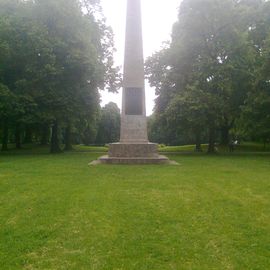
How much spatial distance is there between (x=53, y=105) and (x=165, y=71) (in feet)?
34.9

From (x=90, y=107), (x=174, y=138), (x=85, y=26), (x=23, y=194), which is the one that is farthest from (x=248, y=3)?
(x=174, y=138)

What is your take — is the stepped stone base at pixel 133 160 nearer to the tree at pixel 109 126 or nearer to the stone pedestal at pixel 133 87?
the stone pedestal at pixel 133 87

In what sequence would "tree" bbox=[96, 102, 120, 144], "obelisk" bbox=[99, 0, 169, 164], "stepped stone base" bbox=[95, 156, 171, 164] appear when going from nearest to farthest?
"stepped stone base" bbox=[95, 156, 171, 164] → "obelisk" bbox=[99, 0, 169, 164] → "tree" bbox=[96, 102, 120, 144]

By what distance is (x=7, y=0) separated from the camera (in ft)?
91.9

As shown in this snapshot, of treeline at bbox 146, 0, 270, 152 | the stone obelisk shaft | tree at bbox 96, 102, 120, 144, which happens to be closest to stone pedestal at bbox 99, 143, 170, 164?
the stone obelisk shaft

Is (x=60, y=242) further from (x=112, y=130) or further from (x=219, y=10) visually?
(x=112, y=130)

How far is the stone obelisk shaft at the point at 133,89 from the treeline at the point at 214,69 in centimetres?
679

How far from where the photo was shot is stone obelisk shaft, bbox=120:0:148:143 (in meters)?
19.6

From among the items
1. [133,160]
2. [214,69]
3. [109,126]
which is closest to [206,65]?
[214,69]

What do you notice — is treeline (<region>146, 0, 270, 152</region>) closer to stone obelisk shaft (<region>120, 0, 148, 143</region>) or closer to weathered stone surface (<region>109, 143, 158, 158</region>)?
stone obelisk shaft (<region>120, 0, 148, 143</region>)

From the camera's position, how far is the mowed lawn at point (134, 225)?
5.19 m

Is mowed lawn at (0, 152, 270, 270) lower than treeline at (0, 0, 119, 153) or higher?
lower

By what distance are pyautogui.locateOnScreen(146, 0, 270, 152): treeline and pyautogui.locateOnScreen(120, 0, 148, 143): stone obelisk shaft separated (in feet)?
22.3

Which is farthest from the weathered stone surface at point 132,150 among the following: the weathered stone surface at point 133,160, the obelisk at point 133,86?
the weathered stone surface at point 133,160
